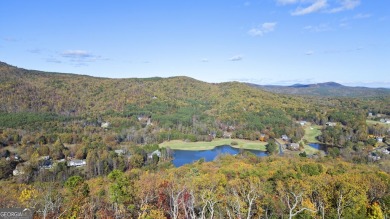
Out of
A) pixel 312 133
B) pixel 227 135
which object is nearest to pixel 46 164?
pixel 227 135

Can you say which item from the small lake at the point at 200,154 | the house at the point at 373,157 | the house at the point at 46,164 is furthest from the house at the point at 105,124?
the house at the point at 373,157

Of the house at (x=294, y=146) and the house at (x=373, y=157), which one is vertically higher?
the house at (x=373, y=157)

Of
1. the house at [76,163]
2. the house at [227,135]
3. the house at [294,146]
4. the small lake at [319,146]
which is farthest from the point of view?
the house at [227,135]

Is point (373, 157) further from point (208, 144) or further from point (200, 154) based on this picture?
point (208, 144)

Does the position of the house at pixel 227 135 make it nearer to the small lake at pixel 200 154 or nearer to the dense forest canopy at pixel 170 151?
the dense forest canopy at pixel 170 151

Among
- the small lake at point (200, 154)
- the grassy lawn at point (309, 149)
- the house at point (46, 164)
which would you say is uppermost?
the house at point (46, 164)

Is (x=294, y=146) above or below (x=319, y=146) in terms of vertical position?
above
